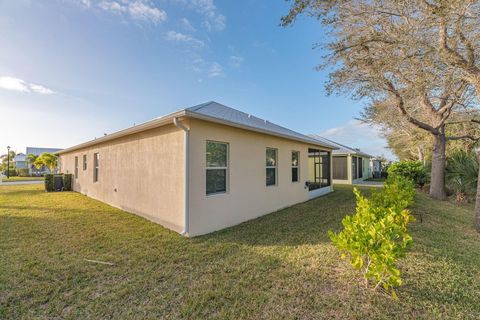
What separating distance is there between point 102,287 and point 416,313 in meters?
4.03

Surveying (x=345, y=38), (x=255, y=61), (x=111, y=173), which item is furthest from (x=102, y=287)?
(x=255, y=61)

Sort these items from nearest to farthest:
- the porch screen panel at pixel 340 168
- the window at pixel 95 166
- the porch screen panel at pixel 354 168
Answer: the window at pixel 95 166, the porch screen panel at pixel 340 168, the porch screen panel at pixel 354 168

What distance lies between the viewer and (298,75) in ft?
41.0

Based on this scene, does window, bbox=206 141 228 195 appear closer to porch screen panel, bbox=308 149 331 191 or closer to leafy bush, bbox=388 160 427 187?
porch screen panel, bbox=308 149 331 191

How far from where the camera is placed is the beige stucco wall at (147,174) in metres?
5.41

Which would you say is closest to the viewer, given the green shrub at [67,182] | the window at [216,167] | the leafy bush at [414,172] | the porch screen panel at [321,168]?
the window at [216,167]

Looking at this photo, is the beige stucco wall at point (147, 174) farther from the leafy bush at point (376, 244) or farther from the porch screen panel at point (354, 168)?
the porch screen panel at point (354, 168)

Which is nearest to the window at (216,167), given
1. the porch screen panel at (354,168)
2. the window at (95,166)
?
the window at (95,166)

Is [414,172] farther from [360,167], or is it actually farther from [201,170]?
[201,170]

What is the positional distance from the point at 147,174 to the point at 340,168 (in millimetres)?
16520

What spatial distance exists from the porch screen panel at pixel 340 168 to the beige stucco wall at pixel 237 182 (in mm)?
11478

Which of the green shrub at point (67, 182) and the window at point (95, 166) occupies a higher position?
the window at point (95, 166)

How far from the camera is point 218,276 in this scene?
334 centimetres

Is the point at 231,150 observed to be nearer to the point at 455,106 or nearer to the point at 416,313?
the point at 416,313
